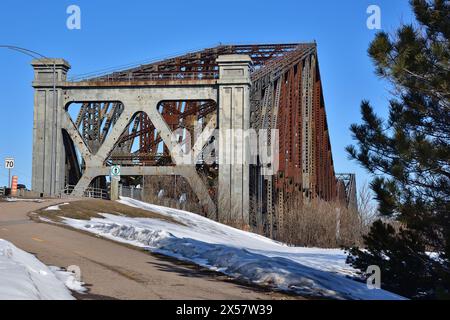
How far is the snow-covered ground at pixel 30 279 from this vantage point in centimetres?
854

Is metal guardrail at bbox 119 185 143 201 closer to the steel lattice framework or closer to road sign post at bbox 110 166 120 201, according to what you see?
the steel lattice framework

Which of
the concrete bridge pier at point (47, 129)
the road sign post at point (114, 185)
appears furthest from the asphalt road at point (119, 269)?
the concrete bridge pier at point (47, 129)

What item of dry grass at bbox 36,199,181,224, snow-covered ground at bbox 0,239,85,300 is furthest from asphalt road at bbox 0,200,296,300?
dry grass at bbox 36,199,181,224

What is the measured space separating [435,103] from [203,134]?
90.3ft

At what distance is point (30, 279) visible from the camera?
9.63 m

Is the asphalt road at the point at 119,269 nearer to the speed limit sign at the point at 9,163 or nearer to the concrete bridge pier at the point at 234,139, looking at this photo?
the speed limit sign at the point at 9,163

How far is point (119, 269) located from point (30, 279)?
3551mm

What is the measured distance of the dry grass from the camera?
23911 millimetres

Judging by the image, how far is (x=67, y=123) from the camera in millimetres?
41812

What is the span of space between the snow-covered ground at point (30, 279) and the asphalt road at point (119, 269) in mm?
383
